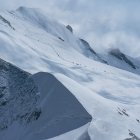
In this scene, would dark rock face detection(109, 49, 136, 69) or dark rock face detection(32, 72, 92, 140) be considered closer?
dark rock face detection(32, 72, 92, 140)

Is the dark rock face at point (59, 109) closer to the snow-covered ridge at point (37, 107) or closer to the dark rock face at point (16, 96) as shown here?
the snow-covered ridge at point (37, 107)

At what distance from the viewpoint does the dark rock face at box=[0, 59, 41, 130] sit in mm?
54500

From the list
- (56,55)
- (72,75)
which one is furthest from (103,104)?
(56,55)

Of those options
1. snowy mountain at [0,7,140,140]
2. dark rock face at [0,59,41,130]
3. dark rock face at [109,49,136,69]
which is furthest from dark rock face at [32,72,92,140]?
dark rock face at [109,49,136,69]

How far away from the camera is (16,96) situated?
57.5m

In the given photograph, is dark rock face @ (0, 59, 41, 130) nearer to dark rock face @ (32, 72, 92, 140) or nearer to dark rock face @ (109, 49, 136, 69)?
dark rock face @ (32, 72, 92, 140)

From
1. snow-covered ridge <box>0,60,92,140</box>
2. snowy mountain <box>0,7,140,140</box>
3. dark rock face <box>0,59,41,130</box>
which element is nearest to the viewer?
snowy mountain <box>0,7,140,140</box>

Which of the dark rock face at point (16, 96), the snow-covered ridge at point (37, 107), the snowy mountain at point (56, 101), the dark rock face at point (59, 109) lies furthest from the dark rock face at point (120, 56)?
the dark rock face at point (59, 109)

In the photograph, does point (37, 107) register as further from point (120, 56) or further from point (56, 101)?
point (120, 56)

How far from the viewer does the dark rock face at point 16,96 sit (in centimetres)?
5450

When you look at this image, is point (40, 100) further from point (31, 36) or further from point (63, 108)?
point (31, 36)

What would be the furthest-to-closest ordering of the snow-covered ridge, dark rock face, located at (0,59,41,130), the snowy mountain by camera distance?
dark rock face, located at (0,59,41,130)
the snow-covered ridge
the snowy mountain

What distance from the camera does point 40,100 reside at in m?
54.9

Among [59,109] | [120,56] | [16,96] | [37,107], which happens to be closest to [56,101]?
[59,109]
